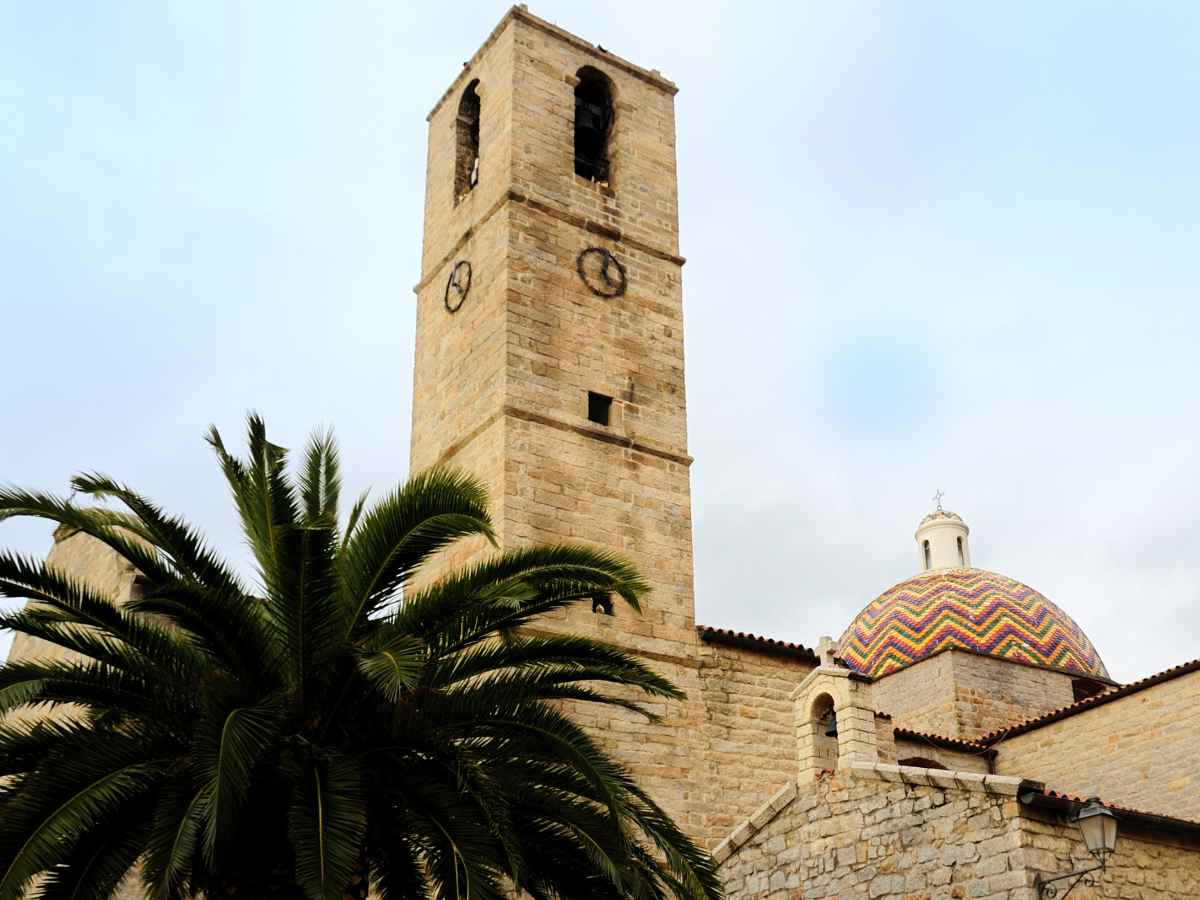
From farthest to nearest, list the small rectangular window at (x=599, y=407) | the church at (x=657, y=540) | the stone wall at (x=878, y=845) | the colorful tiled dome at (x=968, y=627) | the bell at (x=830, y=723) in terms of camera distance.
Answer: the colorful tiled dome at (x=968, y=627)
the small rectangular window at (x=599, y=407)
the bell at (x=830, y=723)
the church at (x=657, y=540)
the stone wall at (x=878, y=845)

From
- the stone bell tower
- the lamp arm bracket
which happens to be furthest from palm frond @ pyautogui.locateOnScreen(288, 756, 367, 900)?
the stone bell tower

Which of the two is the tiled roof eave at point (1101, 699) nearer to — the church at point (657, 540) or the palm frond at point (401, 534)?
the church at point (657, 540)

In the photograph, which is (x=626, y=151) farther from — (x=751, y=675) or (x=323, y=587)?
(x=323, y=587)

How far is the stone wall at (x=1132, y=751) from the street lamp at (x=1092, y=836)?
678 cm

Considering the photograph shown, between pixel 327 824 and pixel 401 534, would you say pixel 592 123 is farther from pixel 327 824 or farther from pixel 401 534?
pixel 327 824

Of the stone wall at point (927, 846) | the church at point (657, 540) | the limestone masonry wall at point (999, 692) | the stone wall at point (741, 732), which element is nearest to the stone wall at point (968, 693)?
the limestone masonry wall at point (999, 692)

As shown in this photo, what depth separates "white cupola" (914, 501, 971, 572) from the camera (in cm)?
2811

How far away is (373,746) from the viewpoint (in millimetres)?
9508

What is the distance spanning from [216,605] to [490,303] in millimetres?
8818

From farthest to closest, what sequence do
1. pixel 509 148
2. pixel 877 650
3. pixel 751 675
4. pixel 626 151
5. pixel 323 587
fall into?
pixel 877 650
pixel 626 151
pixel 509 148
pixel 751 675
pixel 323 587

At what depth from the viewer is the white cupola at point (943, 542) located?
1107 inches

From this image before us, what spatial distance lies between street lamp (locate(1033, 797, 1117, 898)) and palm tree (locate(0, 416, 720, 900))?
285cm

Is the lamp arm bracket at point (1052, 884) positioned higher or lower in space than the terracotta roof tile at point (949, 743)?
lower

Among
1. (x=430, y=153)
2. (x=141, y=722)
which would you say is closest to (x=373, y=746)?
(x=141, y=722)
